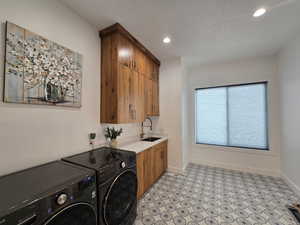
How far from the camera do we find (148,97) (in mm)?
2887

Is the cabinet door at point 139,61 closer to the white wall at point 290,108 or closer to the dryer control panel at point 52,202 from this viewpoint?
the dryer control panel at point 52,202

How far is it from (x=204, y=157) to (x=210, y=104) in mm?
1527

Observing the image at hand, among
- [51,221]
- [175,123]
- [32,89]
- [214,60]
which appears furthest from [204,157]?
[32,89]

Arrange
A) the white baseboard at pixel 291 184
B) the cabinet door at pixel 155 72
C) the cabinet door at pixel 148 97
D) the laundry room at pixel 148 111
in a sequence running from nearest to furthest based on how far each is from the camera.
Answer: the laundry room at pixel 148 111 < the white baseboard at pixel 291 184 < the cabinet door at pixel 148 97 < the cabinet door at pixel 155 72

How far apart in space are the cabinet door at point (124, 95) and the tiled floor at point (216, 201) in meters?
1.42

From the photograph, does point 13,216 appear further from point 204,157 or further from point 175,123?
point 204,157

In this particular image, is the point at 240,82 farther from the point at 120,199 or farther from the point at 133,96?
the point at 120,199

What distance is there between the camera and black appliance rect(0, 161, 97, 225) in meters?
0.70

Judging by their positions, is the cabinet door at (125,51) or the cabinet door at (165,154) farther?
the cabinet door at (165,154)

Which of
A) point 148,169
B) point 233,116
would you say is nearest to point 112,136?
point 148,169

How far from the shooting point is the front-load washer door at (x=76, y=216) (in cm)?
84

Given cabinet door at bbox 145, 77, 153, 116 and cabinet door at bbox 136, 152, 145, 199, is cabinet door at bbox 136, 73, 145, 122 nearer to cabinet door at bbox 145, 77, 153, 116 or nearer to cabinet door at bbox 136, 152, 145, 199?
cabinet door at bbox 145, 77, 153, 116

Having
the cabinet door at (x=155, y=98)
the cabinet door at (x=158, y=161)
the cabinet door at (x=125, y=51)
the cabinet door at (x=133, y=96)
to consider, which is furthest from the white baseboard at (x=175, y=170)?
the cabinet door at (x=125, y=51)

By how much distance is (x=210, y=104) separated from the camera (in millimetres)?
3629
